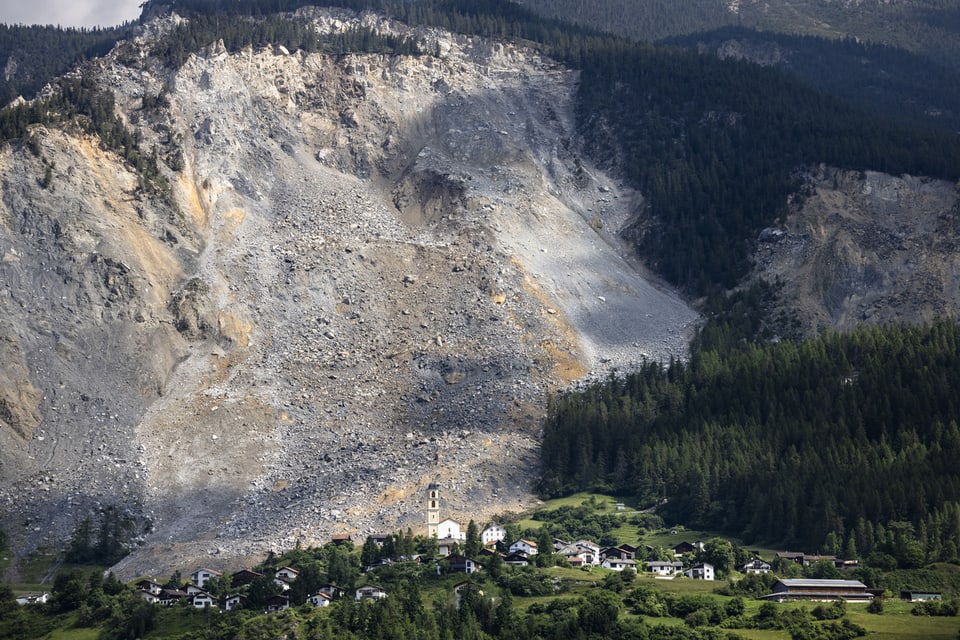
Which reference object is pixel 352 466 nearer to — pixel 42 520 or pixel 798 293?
pixel 42 520

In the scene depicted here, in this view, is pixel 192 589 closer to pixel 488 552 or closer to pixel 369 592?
pixel 369 592

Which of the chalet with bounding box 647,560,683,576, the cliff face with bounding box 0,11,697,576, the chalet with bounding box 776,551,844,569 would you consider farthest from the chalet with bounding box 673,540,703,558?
the cliff face with bounding box 0,11,697,576

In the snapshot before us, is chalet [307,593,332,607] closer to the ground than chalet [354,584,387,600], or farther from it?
closer to the ground

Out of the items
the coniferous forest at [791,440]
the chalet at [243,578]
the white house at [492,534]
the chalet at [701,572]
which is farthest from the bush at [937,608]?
the chalet at [243,578]

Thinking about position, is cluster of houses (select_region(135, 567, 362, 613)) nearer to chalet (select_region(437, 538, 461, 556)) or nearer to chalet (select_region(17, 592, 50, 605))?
chalet (select_region(17, 592, 50, 605))

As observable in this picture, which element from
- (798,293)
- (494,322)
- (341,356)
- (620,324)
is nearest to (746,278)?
(798,293)

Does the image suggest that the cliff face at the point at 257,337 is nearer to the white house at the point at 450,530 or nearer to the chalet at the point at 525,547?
the white house at the point at 450,530

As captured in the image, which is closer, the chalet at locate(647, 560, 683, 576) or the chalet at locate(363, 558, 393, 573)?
the chalet at locate(363, 558, 393, 573)
